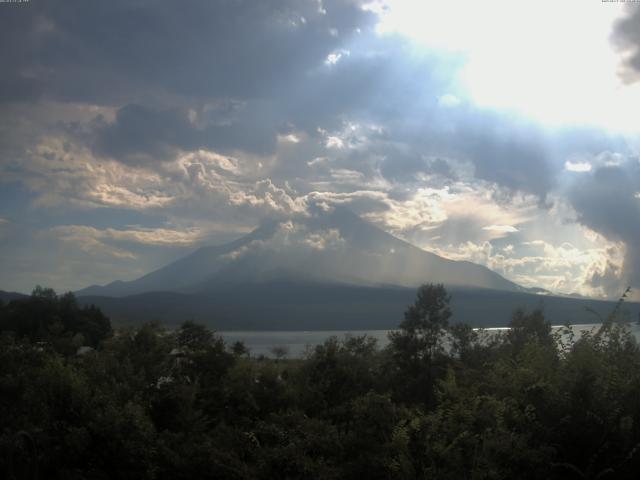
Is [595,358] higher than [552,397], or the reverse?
[595,358]

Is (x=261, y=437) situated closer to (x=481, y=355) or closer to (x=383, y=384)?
(x=383, y=384)

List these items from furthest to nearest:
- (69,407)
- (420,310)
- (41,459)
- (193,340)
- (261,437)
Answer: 1. (420,310)
2. (193,340)
3. (261,437)
4. (69,407)
5. (41,459)

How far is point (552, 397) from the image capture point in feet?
33.2

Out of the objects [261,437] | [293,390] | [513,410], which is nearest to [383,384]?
[293,390]

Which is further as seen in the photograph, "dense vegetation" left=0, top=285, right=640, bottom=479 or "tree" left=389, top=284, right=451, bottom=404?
"tree" left=389, top=284, right=451, bottom=404

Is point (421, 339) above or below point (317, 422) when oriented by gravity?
above

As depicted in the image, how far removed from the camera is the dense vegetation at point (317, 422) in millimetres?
9523

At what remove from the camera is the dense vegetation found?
9.52 m

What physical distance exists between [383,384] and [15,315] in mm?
55989

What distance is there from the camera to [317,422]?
11.4 metres

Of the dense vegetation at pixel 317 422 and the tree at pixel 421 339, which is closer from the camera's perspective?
the dense vegetation at pixel 317 422

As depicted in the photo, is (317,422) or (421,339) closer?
(317,422)

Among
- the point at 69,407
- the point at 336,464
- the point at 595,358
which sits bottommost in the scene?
the point at 336,464

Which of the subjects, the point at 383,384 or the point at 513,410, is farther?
the point at 383,384
